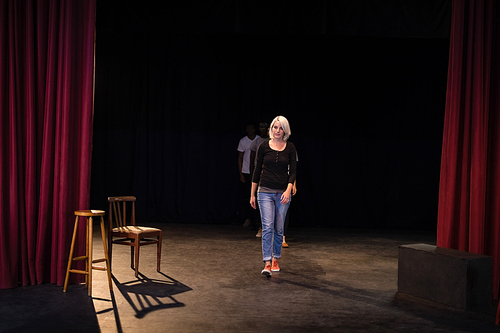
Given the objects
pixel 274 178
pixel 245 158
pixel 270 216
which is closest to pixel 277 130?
pixel 274 178

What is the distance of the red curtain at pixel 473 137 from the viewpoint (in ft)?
13.4

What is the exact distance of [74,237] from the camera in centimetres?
391

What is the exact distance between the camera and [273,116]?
868cm

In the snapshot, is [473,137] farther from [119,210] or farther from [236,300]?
[119,210]

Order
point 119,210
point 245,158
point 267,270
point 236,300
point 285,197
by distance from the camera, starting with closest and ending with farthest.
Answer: point 236,300 < point 285,197 < point 267,270 < point 119,210 < point 245,158

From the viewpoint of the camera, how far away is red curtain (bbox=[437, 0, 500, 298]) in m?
4.08

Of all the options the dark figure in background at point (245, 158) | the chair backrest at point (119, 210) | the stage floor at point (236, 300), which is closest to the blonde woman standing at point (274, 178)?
the stage floor at point (236, 300)

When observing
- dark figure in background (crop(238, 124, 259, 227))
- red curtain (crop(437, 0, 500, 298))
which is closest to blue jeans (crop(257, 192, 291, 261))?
red curtain (crop(437, 0, 500, 298))

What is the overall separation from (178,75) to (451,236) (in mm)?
5751

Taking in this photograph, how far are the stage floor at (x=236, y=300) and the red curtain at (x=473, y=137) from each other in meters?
0.68

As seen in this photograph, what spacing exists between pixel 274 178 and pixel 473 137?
5.59ft

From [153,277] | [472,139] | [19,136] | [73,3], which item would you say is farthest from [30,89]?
[472,139]

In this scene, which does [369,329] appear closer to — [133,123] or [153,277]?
[153,277]

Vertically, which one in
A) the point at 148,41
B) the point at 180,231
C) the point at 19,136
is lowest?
the point at 180,231
